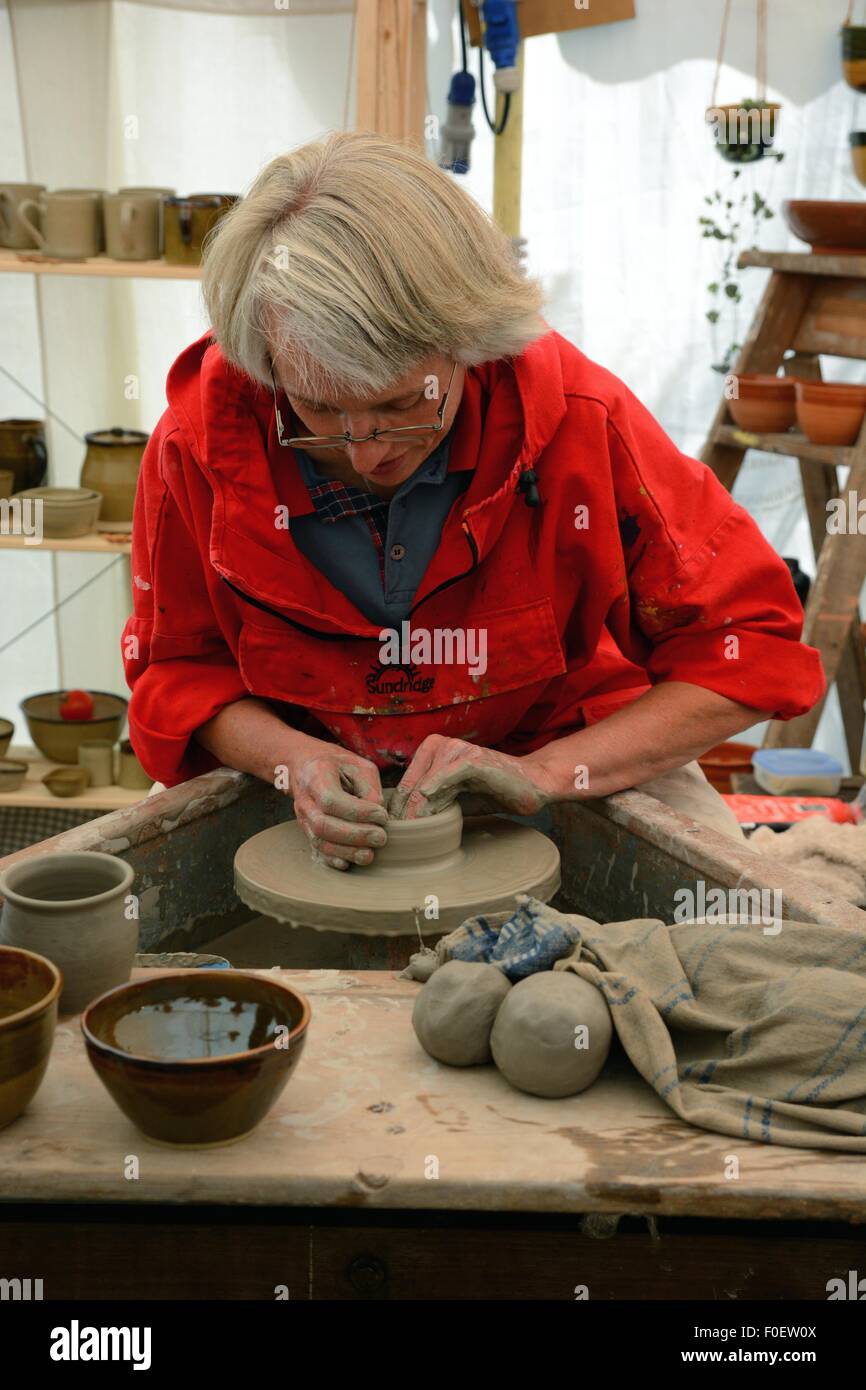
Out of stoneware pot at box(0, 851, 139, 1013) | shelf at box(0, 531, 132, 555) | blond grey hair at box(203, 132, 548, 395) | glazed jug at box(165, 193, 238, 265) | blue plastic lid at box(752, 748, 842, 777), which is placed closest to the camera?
stoneware pot at box(0, 851, 139, 1013)

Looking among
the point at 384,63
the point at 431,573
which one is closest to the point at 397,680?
the point at 431,573

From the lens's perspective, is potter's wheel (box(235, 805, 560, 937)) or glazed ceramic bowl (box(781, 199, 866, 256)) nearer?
potter's wheel (box(235, 805, 560, 937))

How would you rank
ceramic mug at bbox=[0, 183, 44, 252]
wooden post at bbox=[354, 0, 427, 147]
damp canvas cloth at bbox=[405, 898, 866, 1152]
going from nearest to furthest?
damp canvas cloth at bbox=[405, 898, 866, 1152] < wooden post at bbox=[354, 0, 427, 147] < ceramic mug at bbox=[0, 183, 44, 252]

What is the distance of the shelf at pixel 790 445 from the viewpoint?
3.65 metres

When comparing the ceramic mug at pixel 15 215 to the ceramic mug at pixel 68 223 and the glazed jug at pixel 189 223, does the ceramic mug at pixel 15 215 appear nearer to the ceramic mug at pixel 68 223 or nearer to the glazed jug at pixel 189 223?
the ceramic mug at pixel 68 223

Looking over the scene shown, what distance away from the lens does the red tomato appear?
412cm

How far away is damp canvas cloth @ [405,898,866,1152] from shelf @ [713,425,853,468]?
2.43m

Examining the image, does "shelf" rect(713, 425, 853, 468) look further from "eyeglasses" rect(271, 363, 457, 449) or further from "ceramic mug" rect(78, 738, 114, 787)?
"eyeglasses" rect(271, 363, 457, 449)

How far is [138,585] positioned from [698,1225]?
1.32 meters

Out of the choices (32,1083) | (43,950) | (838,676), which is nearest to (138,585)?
(43,950)

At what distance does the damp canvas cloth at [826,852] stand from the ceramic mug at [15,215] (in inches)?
93.1

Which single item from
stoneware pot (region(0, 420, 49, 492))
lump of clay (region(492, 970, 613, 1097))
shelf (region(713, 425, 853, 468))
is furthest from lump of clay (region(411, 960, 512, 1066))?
stoneware pot (region(0, 420, 49, 492))

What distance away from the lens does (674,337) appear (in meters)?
4.39

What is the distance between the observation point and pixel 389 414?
1.76m
